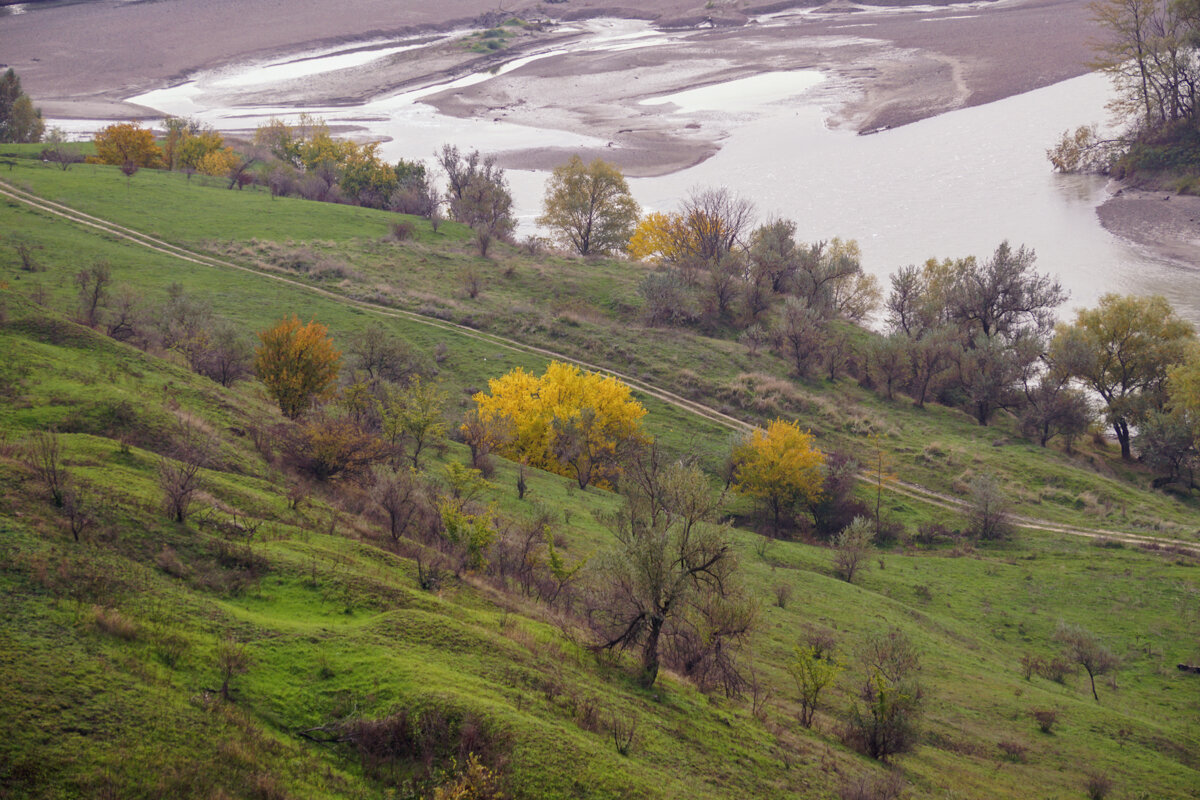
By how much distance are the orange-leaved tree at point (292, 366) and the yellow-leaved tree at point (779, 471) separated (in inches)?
712

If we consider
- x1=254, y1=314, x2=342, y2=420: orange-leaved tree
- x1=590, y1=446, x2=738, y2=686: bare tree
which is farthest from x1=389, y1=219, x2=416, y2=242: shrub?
x1=590, y1=446, x2=738, y2=686: bare tree

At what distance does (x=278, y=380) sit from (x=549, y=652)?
16.4m

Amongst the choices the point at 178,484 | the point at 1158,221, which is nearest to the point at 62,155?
the point at 178,484

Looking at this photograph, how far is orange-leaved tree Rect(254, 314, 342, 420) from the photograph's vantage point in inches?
1020

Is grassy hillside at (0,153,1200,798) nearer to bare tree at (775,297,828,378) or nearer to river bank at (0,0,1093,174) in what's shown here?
bare tree at (775,297,828,378)

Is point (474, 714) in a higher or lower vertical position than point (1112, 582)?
higher

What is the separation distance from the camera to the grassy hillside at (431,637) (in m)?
9.40

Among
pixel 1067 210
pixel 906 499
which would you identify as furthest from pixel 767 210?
pixel 906 499

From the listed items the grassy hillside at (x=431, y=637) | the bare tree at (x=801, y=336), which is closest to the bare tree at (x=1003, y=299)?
the bare tree at (x=801, y=336)

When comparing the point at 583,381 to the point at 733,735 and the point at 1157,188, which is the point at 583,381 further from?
the point at 1157,188

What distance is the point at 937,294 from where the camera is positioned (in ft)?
175

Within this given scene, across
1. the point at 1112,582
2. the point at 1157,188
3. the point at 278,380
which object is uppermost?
the point at 1157,188

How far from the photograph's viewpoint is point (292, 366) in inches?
1027

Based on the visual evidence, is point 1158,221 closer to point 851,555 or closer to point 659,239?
point 659,239
